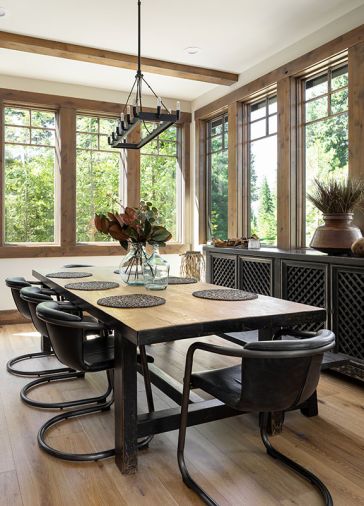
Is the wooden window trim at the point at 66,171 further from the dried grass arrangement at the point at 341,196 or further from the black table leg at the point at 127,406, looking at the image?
the black table leg at the point at 127,406

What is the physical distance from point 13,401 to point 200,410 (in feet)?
4.67

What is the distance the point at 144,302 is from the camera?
91.5 inches

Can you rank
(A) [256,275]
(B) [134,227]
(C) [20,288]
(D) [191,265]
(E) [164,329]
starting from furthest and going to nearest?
(D) [191,265], (A) [256,275], (C) [20,288], (B) [134,227], (E) [164,329]

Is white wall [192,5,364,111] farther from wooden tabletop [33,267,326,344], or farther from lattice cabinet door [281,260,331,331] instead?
wooden tabletop [33,267,326,344]

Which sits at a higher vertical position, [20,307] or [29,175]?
[29,175]

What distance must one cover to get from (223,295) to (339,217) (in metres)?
1.42

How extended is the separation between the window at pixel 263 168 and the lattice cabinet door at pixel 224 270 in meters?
0.55

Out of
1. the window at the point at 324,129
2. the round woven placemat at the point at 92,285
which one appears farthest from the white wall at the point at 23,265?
the window at the point at 324,129

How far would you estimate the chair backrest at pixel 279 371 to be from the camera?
5.40 ft

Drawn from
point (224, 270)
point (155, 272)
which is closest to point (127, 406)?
point (155, 272)

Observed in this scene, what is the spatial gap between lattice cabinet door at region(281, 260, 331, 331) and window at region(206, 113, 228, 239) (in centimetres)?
201

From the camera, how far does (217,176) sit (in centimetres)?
591

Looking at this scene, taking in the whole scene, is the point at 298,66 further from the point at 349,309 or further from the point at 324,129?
the point at 349,309

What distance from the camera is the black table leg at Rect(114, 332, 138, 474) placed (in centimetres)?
204
